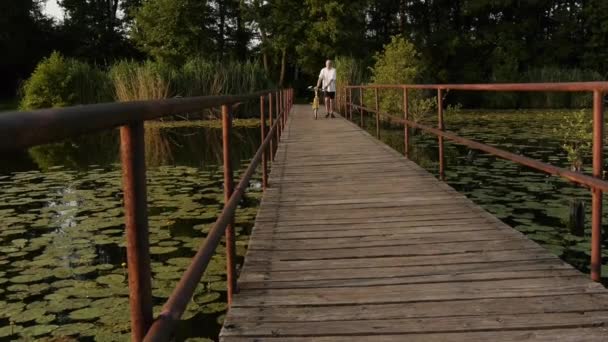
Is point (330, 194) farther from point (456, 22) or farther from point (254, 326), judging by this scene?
point (456, 22)

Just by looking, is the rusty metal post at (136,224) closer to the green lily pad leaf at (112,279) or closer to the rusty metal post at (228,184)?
the rusty metal post at (228,184)

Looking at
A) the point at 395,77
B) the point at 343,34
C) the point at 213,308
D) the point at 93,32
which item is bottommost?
the point at 213,308

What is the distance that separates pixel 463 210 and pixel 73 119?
11.7 ft

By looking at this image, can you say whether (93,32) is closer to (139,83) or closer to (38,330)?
(139,83)

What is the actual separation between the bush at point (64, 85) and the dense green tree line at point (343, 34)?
17.6 metres

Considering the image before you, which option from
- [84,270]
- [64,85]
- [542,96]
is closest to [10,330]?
[84,270]

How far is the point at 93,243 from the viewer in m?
4.89

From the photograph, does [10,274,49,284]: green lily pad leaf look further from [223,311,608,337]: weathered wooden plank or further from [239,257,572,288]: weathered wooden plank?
[223,311,608,337]: weathered wooden plank

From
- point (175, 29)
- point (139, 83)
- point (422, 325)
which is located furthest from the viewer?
point (175, 29)

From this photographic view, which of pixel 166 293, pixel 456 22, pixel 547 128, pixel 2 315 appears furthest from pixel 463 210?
pixel 456 22

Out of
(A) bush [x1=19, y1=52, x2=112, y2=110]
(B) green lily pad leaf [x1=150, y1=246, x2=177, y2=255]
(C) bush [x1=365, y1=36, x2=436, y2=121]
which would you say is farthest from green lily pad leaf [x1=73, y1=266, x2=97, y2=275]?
(A) bush [x1=19, y1=52, x2=112, y2=110]

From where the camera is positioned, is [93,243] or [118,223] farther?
[118,223]

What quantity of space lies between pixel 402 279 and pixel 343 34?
3341 centimetres

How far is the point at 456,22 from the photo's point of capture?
42.0 meters
